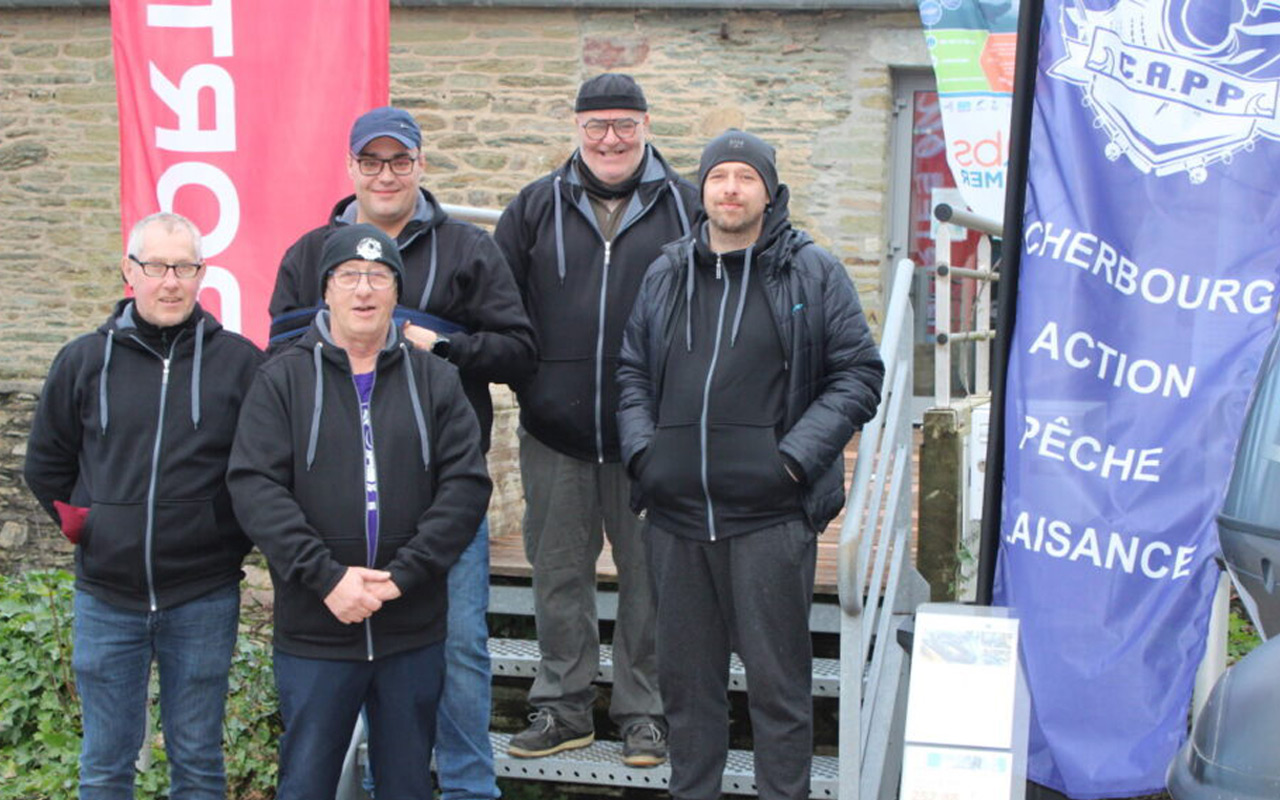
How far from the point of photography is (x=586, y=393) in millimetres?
4539

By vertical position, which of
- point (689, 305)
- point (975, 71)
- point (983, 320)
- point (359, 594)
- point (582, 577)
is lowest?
point (582, 577)

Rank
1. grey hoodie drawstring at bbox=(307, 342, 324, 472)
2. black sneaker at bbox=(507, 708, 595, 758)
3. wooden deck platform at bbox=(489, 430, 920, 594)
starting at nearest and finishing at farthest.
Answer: grey hoodie drawstring at bbox=(307, 342, 324, 472) → black sneaker at bbox=(507, 708, 595, 758) → wooden deck platform at bbox=(489, 430, 920, 594)

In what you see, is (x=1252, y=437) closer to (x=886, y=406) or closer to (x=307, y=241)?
(x=886, y=406)

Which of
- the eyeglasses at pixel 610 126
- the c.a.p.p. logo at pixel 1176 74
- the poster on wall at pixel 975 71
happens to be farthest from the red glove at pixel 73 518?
the poster on wall at pixel 975 71

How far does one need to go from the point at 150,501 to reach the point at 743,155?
175 centimetres

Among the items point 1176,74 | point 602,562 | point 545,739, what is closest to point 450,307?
point 545,739

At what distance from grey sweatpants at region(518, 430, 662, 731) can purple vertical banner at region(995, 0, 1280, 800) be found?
1165 millimetres

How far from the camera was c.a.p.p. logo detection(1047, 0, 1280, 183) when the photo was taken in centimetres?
366

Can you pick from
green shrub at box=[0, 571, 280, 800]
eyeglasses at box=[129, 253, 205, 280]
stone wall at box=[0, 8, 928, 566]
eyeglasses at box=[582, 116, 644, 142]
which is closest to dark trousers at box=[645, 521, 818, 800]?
eyeglasses at box=[582, 116, 644, 142]

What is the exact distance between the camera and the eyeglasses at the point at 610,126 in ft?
14.8

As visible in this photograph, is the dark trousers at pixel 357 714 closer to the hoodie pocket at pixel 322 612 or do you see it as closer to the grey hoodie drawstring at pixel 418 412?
the hoodie pocket at pixel 322 612

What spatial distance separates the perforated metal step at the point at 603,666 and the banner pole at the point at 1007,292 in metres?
1.15

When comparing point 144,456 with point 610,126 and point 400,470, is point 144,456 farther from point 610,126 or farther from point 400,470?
point 610,126

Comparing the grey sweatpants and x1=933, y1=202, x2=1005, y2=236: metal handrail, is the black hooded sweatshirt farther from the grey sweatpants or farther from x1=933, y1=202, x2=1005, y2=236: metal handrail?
x1=933, y1=202, x2=1005, y2=236: metal handrail
